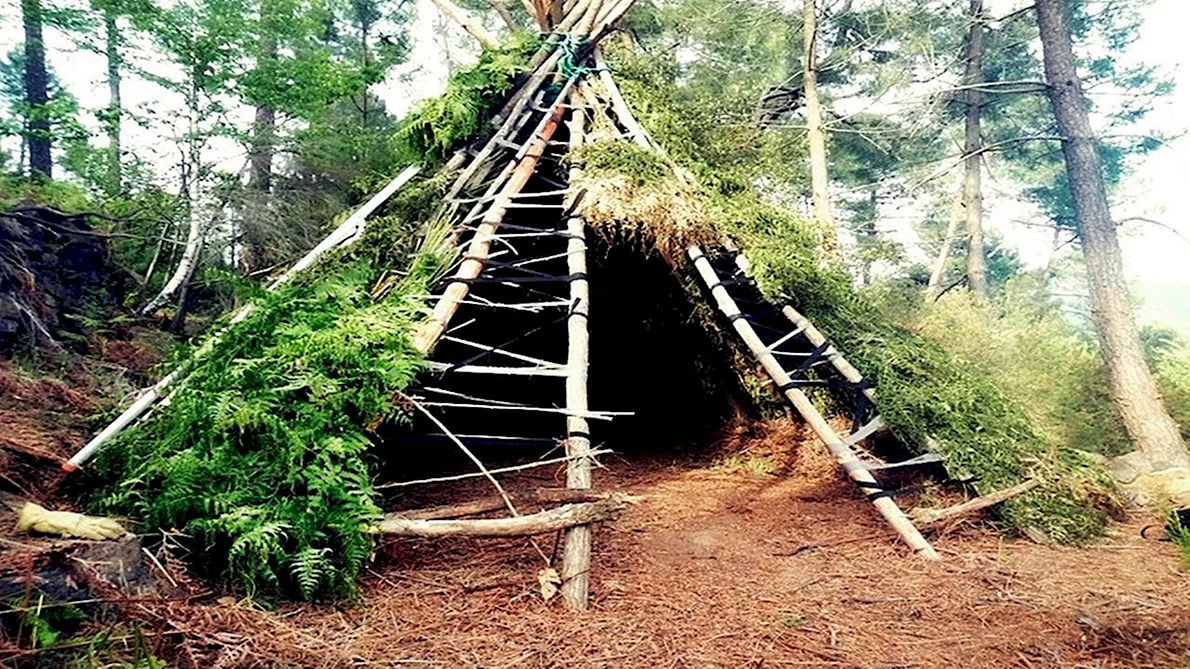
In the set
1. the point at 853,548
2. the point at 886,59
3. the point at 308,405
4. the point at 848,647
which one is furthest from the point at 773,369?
the point at 886,59

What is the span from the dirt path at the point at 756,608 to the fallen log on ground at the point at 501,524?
0.37 meters

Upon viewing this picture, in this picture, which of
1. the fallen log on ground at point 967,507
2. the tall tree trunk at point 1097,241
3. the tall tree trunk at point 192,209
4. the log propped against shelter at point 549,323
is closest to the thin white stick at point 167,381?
the log propped against shelter at point 549,323

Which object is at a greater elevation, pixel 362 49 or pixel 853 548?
pixel 362 49

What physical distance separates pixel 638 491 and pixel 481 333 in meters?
2.45

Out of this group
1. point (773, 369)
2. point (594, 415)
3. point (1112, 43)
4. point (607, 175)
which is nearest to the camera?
point (594, 415)

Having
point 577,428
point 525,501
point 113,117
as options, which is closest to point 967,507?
point 577,428

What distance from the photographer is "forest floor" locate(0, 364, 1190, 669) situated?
2967mm

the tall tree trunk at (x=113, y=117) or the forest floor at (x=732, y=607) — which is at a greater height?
the tall tree trunk at (x=113, y=117)

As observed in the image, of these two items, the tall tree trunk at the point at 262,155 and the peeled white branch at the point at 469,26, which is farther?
the tall tree trunk at the point at 262,155

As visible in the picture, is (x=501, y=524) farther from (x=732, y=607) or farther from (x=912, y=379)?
(x=912, y=379)

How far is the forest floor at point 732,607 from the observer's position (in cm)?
297

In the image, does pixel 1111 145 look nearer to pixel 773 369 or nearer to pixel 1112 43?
pixel 1112 43

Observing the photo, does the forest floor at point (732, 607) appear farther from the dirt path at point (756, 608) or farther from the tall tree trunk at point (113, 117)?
the tall tree trunk at point (113, 117)

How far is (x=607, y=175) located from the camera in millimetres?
5414
